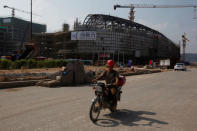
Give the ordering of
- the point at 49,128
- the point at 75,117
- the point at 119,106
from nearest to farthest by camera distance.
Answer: the point at 49,128 → the point at 75,117 → the point at 119,106

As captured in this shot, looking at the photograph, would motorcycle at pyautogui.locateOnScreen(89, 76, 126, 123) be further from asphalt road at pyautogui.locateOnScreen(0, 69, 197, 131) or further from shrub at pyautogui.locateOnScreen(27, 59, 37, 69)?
shrub at pyautogui.locateOnScreen(27, 59, 37, 69)

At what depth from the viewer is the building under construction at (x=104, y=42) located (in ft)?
233

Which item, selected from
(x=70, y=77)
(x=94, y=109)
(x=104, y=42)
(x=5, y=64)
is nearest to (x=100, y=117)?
(x=94, y=109)

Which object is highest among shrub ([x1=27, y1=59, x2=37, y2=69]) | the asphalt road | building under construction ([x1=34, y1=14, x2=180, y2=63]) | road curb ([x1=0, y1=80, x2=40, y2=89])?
building under construction ([x1=34, y1=14, x2=180, y2=63])

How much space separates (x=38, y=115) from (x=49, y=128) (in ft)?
4.00

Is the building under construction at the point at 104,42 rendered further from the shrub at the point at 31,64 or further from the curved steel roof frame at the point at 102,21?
the shrub at the point at 31,64

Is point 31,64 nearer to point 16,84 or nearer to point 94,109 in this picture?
point 16,84

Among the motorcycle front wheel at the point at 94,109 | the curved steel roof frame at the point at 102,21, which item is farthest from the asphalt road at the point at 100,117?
the curved steel roof frame at the point at 102,21

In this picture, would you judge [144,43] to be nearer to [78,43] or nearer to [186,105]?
[78,43]

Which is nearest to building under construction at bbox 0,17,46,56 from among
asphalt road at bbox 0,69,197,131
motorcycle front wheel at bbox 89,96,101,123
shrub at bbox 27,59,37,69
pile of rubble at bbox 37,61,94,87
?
shrub at bbox 27,59,37,69

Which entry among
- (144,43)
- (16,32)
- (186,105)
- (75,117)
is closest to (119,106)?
Answer: (75,117)

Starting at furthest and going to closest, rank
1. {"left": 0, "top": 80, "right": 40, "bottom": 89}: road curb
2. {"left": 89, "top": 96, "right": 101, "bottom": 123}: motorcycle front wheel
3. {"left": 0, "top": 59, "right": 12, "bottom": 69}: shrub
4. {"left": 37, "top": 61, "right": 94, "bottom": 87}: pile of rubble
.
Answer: {"left": 0, "top": 59, "right": 12, "bottom": 69}: shrub < {"left": 37, "top": 61, "right": 94, "bottom": 87}: pile of rubble < {"left": 0, "top": 80, "right": 40, "bottom": 89}: road curb < {"left": 89, "top": 96, "right": 101, "bottom": 123}: motorcycle front wheel

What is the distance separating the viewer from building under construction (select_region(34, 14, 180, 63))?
2790 inches

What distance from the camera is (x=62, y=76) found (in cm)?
1234
